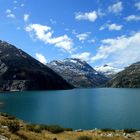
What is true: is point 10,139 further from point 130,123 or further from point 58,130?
point 130,123

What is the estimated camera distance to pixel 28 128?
37875mm

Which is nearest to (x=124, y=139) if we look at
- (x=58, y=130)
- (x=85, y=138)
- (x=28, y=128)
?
Answer: (x=85, y=138)

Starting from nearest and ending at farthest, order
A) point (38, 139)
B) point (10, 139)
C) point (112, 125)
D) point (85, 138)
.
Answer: point (10, 139) < point (38, 139) < point (85, 138) < point (112, 125)

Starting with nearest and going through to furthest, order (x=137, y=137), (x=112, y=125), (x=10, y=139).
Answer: (x=10, y=139), (x=137, y=137), (x=112, y=125)

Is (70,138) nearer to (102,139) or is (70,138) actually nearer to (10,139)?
(102,139)

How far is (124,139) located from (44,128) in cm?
1173

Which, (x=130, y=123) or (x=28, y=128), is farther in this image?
(x=130, y=123)

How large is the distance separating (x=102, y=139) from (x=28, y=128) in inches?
375

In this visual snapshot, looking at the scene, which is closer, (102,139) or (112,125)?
(102,139)

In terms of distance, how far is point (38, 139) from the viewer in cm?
3108

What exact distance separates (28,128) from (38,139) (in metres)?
7.09

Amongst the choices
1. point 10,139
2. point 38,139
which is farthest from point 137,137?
point 10,139

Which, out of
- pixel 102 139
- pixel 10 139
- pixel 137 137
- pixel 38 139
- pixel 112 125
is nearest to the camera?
pixel 10 139

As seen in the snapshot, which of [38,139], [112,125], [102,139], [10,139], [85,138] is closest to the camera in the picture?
[10,139]
